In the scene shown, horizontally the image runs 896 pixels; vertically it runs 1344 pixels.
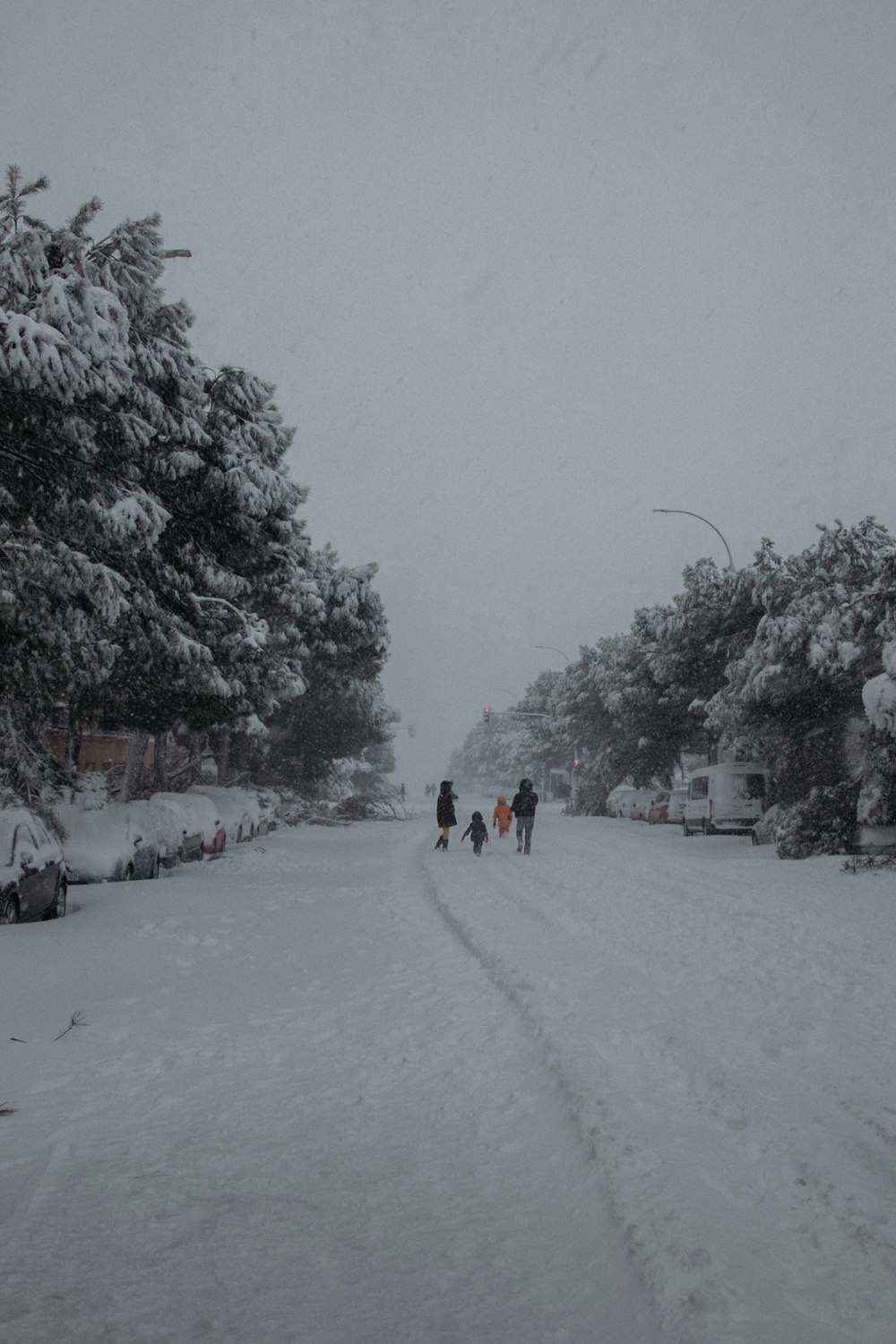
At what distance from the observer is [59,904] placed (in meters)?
10.3

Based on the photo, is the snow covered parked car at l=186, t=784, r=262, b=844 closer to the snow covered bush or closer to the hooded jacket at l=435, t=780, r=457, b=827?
the hooded jacket at l=435, t=780, r=457, b=827

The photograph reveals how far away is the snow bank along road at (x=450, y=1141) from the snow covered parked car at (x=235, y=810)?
12.3 m

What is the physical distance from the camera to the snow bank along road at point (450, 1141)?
2.60 metres

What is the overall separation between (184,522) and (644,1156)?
1227cm

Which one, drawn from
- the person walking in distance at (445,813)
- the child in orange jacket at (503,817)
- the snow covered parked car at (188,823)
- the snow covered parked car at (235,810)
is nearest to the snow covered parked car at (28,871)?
the snow covered parked car at (188,823)

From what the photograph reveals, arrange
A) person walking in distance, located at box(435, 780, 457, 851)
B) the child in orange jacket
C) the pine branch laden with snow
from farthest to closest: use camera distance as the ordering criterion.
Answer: the child in orange jacket < person walking in distance, located at box(435, 780, 457, 851) < the pine branch laden with snow

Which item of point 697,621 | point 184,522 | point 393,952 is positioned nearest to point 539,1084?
point 393,952

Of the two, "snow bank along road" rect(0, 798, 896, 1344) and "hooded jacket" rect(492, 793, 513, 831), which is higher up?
"hooded jacket" rect(492, 793, 513, 831)

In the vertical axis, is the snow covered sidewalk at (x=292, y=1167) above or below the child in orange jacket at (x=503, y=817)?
below

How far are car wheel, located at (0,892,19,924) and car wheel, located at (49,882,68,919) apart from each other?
81cm

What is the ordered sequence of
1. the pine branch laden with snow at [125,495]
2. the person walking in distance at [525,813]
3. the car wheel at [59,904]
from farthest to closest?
the person walking in distance at [525,813] → the car wheel at [59,904] → the pine branch laden with snow at [125,495]

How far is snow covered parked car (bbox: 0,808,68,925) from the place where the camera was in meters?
8.86

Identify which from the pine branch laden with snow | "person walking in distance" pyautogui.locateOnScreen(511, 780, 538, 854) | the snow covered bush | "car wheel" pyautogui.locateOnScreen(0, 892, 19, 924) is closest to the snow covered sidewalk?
"car wheel" pyautogui.locateOnScreen(0, 892, 19, 924)

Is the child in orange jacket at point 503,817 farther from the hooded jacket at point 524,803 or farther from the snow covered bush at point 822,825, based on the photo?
the snow covered bush at point 822,825
